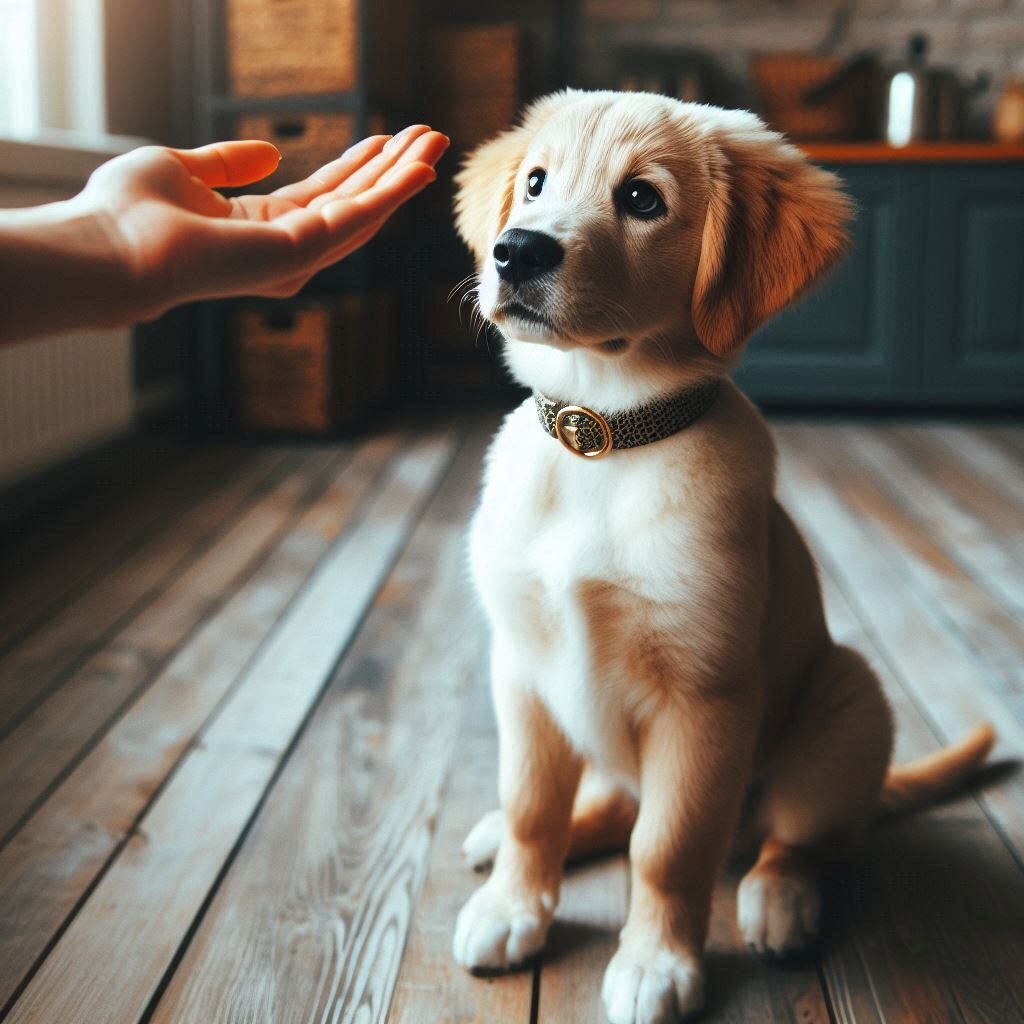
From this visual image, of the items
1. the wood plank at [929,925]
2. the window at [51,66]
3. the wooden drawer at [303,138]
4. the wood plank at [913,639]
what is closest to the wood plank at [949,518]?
the wood plank at [913,639]

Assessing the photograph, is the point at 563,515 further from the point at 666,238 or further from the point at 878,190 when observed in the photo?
the point at 878,190

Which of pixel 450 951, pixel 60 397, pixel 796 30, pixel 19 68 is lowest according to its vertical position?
pixel 450 951

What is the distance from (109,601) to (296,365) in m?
1.55

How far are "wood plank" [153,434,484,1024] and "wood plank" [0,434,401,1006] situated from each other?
0.16m

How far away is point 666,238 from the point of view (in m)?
1.10

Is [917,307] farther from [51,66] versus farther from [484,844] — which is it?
[484,844]

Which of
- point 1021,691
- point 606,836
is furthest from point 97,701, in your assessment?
point 1021,691

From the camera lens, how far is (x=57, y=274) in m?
0.81

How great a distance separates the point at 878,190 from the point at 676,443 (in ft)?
10.6

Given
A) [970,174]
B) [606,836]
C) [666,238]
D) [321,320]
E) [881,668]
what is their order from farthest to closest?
[970,174] → [321,320] → [881,668] → [606,836] → [666,238]

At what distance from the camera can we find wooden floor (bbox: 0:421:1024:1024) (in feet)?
3.79

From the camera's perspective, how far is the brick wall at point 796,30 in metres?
4.45

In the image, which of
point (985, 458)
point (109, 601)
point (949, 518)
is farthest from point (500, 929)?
point (985, 458)

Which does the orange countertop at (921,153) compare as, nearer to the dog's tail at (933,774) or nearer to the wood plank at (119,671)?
the wood plank at (119,671)
